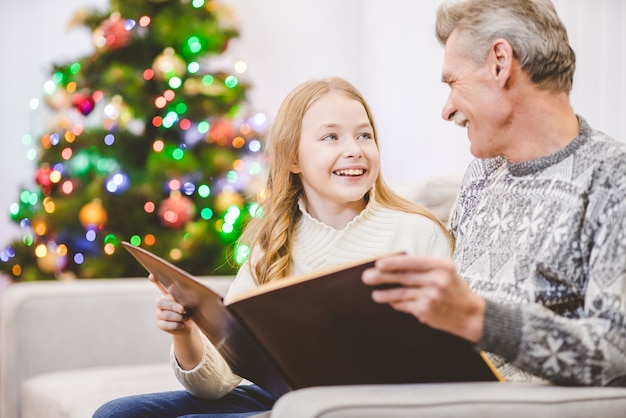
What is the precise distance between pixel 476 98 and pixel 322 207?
1.67 ft

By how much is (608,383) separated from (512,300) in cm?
20

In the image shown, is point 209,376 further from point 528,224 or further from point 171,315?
point 528,224

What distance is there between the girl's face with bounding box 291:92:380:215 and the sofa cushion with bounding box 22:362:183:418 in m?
0.65

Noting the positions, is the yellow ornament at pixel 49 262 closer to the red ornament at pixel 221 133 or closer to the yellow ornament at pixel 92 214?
the yellow ornament at pixel 92 214

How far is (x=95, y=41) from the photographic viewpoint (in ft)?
12.3

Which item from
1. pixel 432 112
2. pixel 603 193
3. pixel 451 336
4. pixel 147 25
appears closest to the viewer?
pixel 451 336

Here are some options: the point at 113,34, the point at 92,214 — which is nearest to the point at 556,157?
the point at 92,214

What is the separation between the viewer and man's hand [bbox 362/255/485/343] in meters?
0.98

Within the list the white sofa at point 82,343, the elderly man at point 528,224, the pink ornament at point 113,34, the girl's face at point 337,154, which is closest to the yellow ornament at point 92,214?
the pink ornament at point 113,34

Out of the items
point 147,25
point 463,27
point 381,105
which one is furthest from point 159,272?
point 381,105

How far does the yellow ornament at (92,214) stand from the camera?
360 cm

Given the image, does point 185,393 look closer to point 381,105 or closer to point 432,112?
point 432,112

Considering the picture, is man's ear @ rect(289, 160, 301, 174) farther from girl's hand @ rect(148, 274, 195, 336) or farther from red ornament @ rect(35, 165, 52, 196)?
red ornament @ rect(35, 165, 52, 196)

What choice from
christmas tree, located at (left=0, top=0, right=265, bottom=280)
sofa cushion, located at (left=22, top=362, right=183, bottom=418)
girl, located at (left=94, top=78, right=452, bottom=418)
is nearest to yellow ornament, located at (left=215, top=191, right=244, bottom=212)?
christmas tree, located at (left=0, top=0, right=265, bottom=280)
